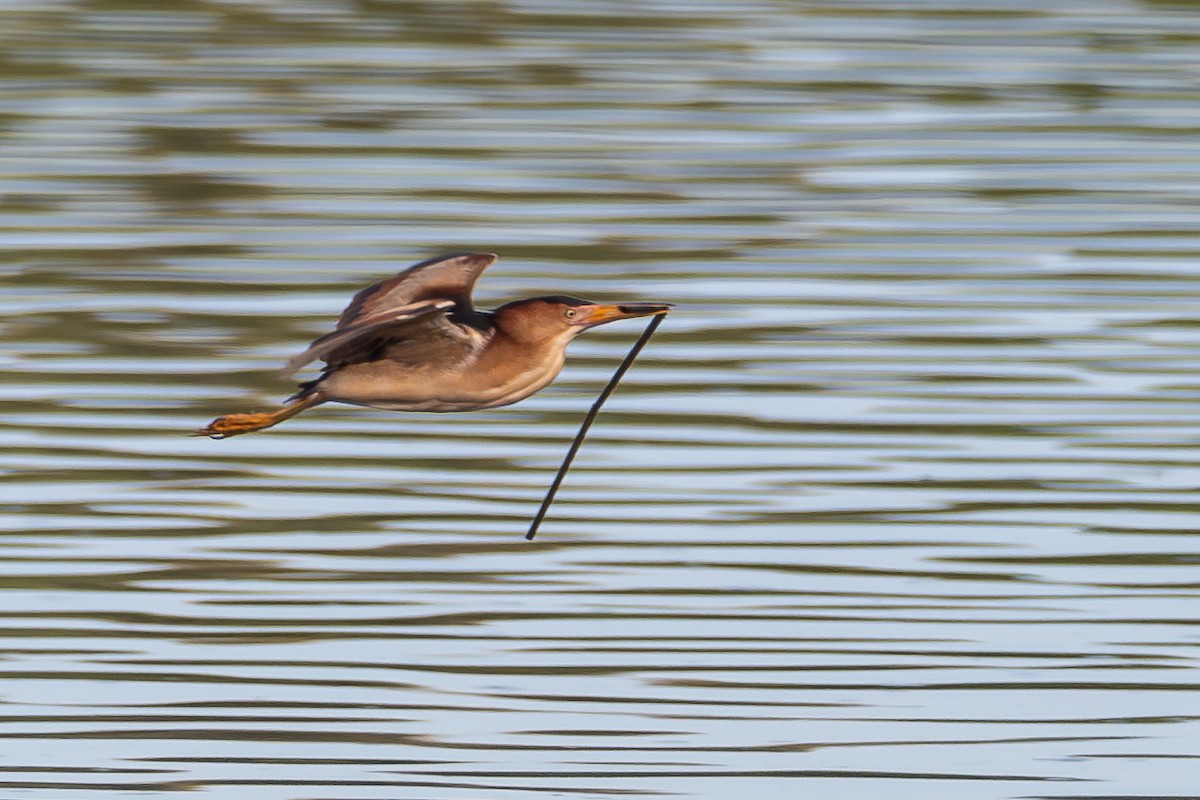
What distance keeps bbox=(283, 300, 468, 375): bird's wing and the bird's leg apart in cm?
6

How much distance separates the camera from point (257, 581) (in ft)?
23.2

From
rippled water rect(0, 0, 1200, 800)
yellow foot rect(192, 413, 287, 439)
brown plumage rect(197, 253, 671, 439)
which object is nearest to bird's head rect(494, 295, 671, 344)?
brown plumage rect(197, 253, 671, 439)

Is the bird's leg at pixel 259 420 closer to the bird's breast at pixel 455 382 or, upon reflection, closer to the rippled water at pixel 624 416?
the bird's breast at pixel 455 382

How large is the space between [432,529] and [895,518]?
1.21 m

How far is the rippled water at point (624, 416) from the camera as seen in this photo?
6.22 metres

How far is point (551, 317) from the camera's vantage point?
3.80 metres

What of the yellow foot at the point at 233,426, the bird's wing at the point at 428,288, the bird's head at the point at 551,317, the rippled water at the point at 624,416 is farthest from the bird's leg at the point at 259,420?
the rippled water at the point at 624,416

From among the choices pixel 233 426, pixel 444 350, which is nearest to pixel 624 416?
pixel 233 426

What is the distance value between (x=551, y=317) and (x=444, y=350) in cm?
15

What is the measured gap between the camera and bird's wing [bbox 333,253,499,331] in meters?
3.92

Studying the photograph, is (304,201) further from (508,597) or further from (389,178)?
(508,597)

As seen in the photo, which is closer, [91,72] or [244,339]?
[244,339]

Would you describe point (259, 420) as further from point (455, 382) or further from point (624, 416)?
point (624, 416)

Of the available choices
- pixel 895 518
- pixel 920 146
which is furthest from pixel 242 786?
pixel 920 146
